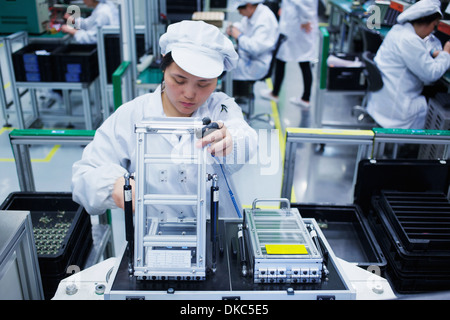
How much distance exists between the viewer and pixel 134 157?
4.71ft

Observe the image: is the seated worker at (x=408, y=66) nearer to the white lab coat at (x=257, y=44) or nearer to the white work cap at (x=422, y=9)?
the white work cap at (x=422, y=9)

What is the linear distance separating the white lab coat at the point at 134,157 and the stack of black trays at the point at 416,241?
64cm

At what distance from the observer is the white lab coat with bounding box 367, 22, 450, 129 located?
8.91ft

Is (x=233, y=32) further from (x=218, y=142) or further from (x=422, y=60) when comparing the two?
(x=218, y=142)

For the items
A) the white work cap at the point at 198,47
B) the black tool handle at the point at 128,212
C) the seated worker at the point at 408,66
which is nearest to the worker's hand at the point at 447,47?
the seated worker at the point at 408,66

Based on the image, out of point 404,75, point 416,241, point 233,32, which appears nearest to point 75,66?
point 233,32

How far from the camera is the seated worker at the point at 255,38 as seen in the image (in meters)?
4.42

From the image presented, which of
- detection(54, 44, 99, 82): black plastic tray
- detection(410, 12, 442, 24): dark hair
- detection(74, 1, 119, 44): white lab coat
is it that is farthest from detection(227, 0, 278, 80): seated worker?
A: detection(410, 12, 442, 24): dark hair

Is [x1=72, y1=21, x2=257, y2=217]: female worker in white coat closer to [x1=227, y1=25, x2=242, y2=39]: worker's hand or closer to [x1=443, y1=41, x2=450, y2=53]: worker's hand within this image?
[x1=443, y1=41, x2=450, y2=53]: worker's hand

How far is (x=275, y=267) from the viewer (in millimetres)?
979

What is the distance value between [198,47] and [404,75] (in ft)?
7.26

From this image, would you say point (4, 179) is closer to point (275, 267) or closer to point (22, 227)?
point (22, 227)
